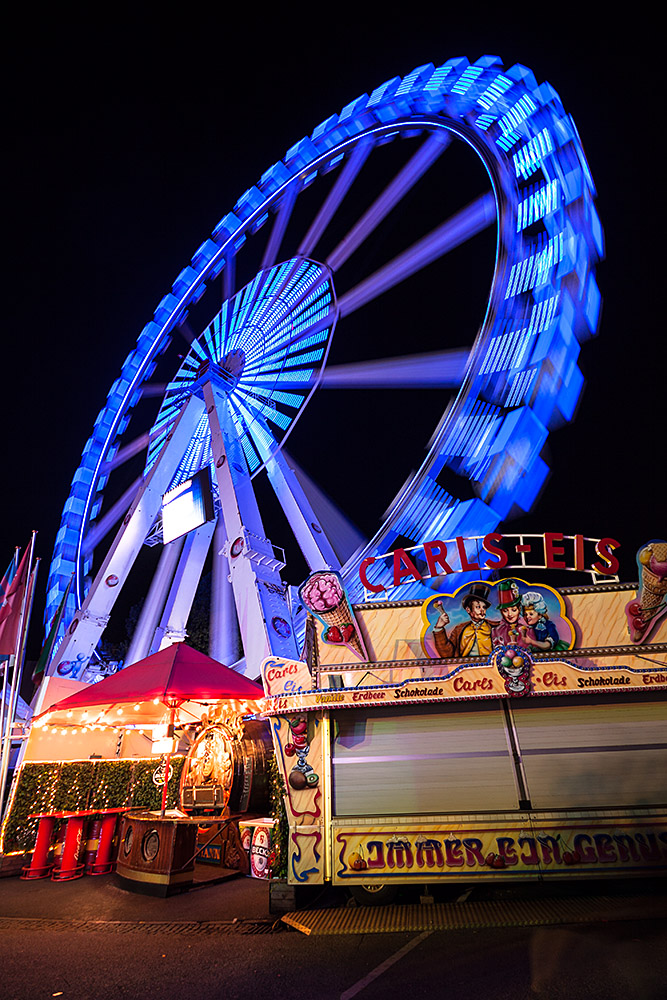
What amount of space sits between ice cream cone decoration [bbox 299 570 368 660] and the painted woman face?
178cm

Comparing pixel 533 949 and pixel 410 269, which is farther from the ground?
pixel 410 269

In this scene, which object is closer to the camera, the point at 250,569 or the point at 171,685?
the point at 171,685

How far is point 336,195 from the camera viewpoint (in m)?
14.6

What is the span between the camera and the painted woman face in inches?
247

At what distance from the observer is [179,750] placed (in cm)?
1037

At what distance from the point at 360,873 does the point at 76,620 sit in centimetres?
1009

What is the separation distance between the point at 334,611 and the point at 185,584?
9.15m

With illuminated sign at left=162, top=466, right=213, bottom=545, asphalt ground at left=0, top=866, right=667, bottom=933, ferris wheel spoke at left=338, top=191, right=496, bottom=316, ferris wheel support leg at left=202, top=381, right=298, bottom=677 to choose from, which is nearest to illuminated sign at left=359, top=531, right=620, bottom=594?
asphalt ground at left=0, top=866, right=667, bottom=933

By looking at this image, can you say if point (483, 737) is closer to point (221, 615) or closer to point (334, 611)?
point (334, 611)

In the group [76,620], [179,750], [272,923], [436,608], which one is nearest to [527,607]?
[436,608]

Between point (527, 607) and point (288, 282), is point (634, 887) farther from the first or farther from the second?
point (288, 282)

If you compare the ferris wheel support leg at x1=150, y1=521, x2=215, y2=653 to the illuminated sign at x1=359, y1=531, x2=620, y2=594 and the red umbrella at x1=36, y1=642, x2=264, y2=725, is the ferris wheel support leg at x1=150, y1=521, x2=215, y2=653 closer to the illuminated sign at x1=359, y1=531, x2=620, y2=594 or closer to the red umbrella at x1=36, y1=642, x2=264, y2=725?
the red umbrella at x1=36, y1=642, x2=264, y2=725

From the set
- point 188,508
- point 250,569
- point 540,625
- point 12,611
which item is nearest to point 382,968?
point 540,625

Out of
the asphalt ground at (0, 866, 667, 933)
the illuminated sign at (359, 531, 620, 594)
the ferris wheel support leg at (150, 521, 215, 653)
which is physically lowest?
the asphalt ground at (0, 866, 667, 933)
